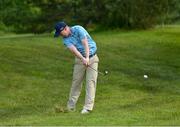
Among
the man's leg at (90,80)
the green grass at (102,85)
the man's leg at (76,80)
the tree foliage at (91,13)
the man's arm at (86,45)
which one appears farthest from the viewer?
the tree foliage at (91,13)

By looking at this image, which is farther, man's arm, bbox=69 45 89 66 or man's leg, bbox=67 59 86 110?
man's leg, bbox=67 59 86 110

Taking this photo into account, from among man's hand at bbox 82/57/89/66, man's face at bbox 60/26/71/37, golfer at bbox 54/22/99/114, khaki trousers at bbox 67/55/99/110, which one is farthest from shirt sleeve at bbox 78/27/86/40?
khaki trousers at bbox 67/55/99/110

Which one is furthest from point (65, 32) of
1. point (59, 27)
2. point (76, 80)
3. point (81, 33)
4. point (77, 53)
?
point (76, 80)

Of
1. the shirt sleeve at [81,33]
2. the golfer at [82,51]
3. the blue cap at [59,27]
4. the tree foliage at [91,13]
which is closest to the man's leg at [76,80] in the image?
the golfer at [82,51]

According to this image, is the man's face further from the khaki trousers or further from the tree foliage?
the tree foliage

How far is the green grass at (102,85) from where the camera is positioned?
1192 centimetres

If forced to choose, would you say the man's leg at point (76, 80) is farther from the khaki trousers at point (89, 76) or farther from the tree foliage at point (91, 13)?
the tree foliage at point (91, 13)

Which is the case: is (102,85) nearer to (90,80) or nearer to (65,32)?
(90,80)

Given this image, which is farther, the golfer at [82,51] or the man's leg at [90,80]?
the man's leg at [90,80]

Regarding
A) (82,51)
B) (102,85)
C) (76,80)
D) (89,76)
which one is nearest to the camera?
(82,51)

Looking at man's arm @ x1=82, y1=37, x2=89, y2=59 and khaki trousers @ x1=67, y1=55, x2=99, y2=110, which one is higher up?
man's arm @ x1=82, y1=37, x2=89, y2=59

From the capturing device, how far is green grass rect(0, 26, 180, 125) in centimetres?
1192

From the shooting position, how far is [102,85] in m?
19.5

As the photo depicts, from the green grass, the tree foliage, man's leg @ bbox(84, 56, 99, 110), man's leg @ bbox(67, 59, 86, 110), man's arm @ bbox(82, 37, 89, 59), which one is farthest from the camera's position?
the tree foliage
